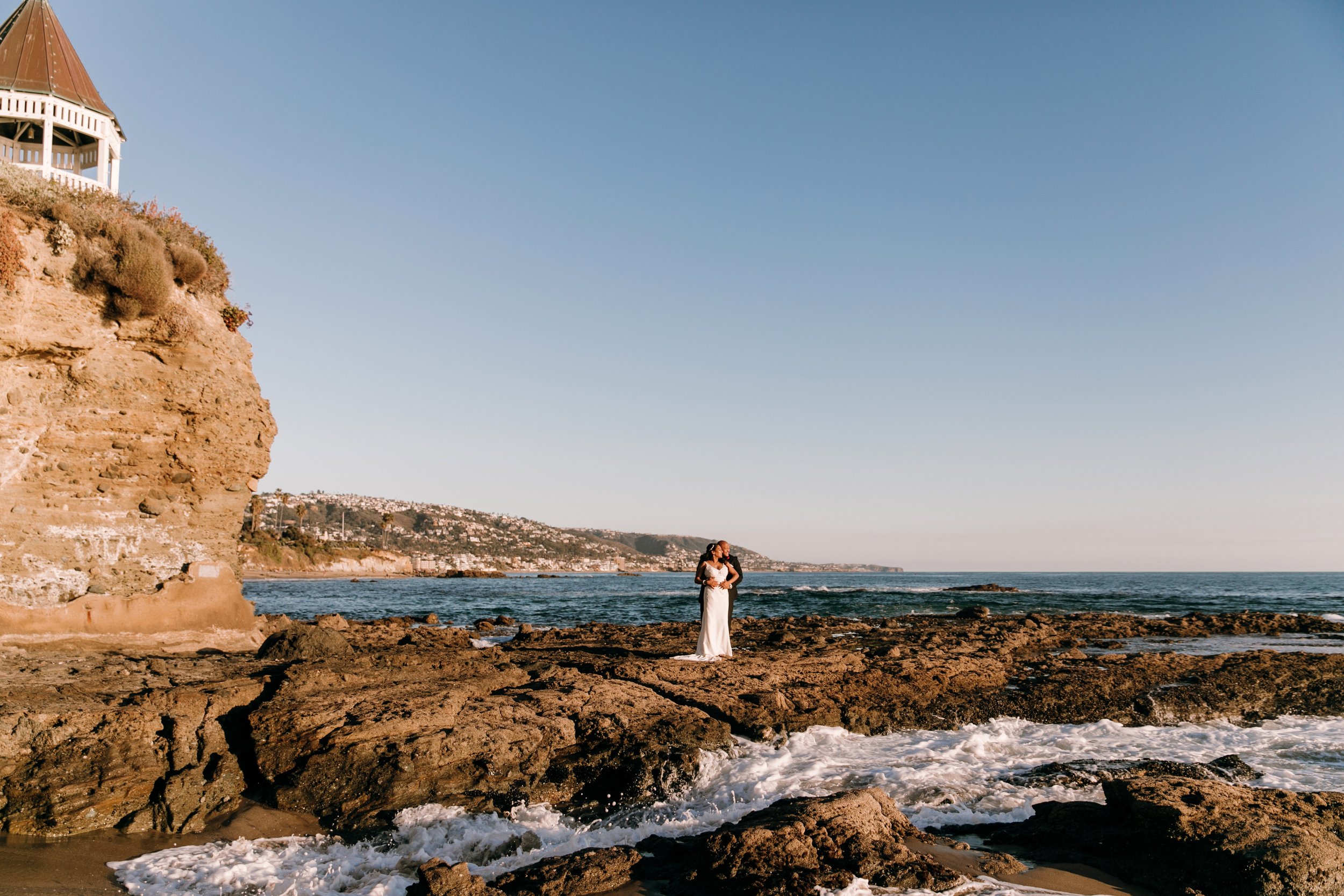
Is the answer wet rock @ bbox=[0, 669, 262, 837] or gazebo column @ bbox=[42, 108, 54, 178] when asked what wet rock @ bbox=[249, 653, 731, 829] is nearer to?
wet rock @ bbox=[0, 669, 262, 837]

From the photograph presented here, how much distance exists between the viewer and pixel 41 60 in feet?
44.3

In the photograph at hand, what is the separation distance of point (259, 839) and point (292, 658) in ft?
16.1

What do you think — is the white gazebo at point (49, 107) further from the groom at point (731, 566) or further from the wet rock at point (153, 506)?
the groom at point (731, 566)

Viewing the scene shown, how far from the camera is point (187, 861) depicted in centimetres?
596

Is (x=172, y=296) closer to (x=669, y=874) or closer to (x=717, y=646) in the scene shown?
(x=717, y=646)

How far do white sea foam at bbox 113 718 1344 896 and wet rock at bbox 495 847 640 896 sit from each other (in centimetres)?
49

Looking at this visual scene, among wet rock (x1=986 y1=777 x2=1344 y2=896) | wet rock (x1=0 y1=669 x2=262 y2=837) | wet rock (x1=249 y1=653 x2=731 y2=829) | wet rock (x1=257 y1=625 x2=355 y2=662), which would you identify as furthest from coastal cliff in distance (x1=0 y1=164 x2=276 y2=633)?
wet rock (x1=986 y1=777 x2=1344 y2=896)

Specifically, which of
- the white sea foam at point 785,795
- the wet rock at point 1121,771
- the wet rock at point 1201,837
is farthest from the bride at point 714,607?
the wet rock at point 1201,837

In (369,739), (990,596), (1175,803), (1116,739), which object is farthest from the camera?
(990,596)

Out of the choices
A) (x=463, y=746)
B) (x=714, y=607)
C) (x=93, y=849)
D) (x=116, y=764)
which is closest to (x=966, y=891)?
(x=463, y=746)

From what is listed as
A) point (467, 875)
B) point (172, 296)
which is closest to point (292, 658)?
point (172, 296)

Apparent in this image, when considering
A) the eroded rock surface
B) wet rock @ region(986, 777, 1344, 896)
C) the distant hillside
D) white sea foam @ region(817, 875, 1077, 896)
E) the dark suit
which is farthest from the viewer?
the distant hillside

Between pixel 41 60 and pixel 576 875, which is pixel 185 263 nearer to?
pixel 41 60

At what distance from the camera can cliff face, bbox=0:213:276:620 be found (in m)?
10.1
